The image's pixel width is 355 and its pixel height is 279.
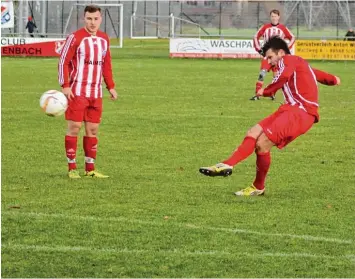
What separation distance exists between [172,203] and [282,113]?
1619 millimetres

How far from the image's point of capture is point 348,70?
37.6 m

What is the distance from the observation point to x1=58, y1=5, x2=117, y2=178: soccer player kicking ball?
482 inches

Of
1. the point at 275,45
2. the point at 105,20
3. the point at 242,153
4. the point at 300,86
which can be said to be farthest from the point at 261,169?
the point at 105,20

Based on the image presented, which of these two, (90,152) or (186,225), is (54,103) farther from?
(186,225)

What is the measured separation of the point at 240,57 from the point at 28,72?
15.3 metres

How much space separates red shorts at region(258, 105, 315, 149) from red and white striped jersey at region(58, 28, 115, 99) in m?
2.40

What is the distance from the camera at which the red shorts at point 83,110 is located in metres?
12.3

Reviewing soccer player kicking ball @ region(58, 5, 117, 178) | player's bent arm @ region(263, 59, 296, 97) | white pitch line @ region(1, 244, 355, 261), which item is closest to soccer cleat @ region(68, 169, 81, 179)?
soccer player kicking ball @ region(58, 5, 117, 178)

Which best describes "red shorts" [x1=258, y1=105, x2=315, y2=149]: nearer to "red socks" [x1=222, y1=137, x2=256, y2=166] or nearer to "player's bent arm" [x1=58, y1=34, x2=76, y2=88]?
"red socks" [x1=222, y1=137, x2=256, y2=166]

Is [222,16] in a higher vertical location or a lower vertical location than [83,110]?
lower

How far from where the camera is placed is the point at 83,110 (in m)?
12.4

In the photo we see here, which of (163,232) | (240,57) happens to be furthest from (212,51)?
(163,232)

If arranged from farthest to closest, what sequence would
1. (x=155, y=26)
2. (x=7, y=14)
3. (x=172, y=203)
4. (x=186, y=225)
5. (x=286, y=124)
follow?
(x=155, y=26) → (x=7, y=14) → (x=286, y=124) → (x=172, y=203) → (x=186, y=225)

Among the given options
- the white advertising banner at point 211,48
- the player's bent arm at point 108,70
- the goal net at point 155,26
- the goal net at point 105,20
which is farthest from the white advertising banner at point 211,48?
the player's bent arm at point 108,70
